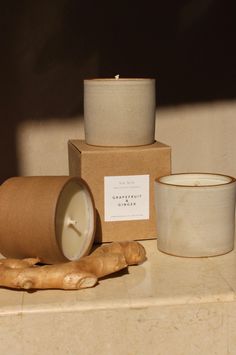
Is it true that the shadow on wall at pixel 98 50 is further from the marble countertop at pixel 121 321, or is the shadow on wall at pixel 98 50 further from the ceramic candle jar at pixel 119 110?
the marble countertop at pixel 121 321

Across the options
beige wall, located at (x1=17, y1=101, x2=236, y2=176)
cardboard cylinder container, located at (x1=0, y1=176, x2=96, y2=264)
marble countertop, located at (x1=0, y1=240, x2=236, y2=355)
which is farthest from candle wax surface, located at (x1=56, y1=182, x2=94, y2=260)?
beige wall, located at (x1=17, y1=101, x2=236, y2=176)

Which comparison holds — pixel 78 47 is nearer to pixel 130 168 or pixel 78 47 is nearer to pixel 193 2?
pixel 193 2

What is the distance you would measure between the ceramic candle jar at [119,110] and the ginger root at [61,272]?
0.93ft

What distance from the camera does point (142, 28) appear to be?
6.17ft

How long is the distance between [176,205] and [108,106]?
0.26 metres

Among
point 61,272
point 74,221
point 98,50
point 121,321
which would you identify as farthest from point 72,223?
point 98,50

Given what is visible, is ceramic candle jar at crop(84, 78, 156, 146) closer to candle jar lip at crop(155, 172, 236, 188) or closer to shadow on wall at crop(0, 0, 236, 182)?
candle jar lip at crop(155, 172, 236, 188)

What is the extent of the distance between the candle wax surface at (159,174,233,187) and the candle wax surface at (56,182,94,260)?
0.18 m

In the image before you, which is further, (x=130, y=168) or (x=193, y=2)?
(x=193, y=2)

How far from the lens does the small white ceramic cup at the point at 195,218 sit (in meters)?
1.23

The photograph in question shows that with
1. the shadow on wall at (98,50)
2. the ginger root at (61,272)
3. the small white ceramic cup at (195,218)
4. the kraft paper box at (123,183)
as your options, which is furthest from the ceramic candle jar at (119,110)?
the shadow on wall at (98,50)

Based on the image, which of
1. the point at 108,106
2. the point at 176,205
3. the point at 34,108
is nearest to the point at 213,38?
the point at 34,108

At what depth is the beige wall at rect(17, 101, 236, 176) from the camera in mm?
1910

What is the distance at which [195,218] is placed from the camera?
1.24m
